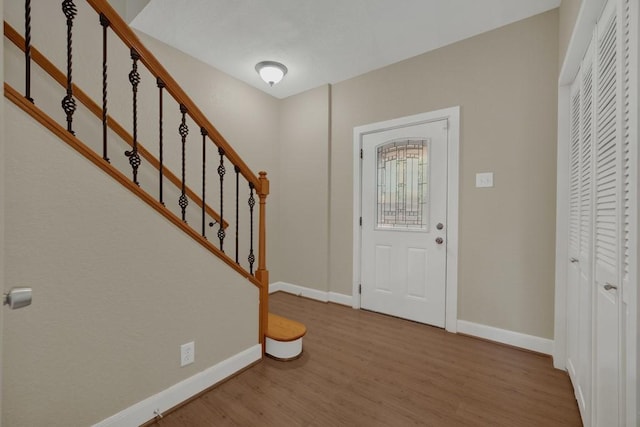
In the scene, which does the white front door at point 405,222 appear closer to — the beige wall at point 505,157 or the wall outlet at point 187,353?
the beige wall at point 505,157

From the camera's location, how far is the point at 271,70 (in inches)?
119

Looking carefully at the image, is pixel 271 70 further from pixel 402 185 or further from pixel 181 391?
pixel 181 391

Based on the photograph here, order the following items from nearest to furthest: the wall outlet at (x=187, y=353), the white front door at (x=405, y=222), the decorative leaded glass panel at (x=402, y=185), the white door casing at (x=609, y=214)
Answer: the white door casing at (x=609, y=214)
the wall outlet at (x=187, y=353)
the white front door at (x=405, y=222)
the decorative leaded glass panel at (x=402, y=185)

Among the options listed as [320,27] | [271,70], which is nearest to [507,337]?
[320,27]

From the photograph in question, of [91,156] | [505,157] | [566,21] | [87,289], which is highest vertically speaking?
[566,21]

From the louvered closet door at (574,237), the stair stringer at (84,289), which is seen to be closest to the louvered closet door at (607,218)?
the louvered closet door at (574,237)

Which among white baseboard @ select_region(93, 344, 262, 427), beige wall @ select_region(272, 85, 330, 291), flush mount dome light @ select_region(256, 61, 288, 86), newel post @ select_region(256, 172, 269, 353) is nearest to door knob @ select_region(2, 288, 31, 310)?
white baseboard @ select_region(93, 344, 262, 427)

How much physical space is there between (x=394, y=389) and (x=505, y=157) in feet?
6.62

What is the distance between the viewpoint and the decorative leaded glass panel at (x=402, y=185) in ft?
9.56

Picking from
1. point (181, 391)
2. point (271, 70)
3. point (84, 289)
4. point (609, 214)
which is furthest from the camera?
point (271, 70)

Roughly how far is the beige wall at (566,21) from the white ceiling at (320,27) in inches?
8.5

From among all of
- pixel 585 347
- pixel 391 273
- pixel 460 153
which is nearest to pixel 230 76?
pixel 460 153

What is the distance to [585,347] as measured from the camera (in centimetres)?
154

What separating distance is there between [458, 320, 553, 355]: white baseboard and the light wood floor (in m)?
0.07
